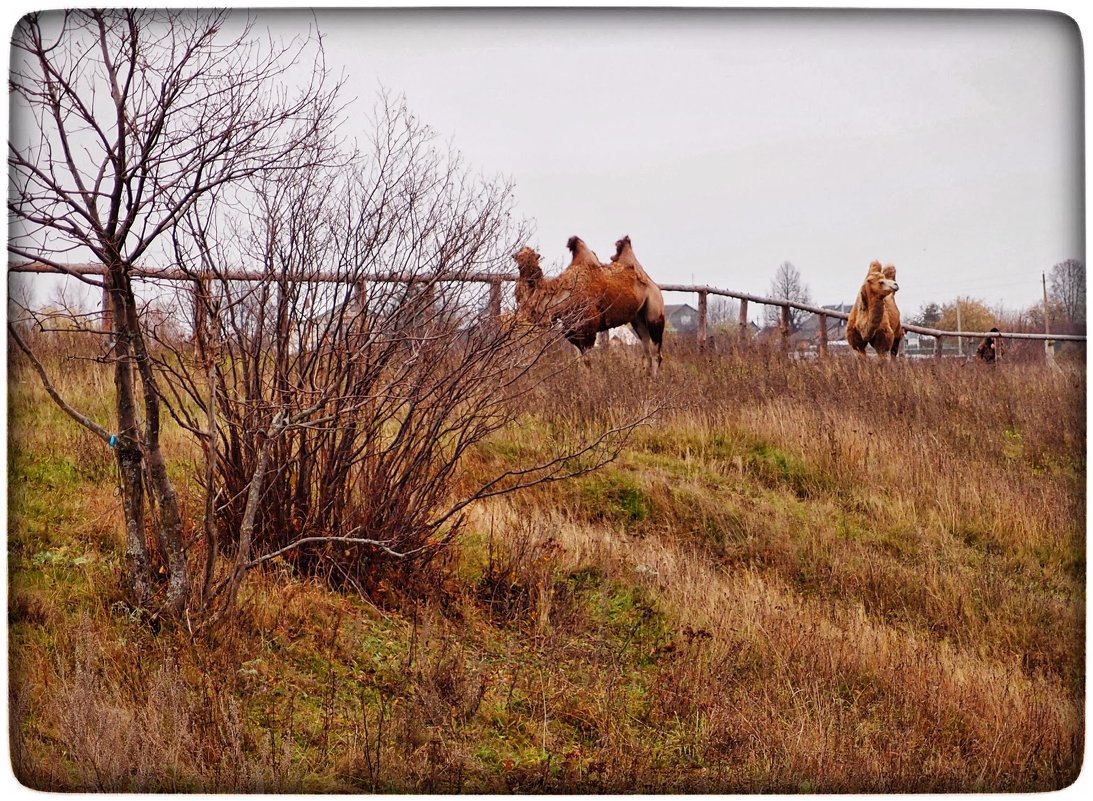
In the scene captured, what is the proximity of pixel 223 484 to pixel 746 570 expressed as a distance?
2.82m

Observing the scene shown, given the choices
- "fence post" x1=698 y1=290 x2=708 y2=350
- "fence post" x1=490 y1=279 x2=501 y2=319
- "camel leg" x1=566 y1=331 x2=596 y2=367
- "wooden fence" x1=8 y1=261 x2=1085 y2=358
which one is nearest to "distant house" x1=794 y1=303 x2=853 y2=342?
"wooden fence" x1=8 y1=261 x2=1085 y2=358

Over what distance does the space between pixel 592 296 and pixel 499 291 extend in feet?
2.74

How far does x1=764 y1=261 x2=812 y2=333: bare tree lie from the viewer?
6.39m

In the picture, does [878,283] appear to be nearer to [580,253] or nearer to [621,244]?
[621,244]

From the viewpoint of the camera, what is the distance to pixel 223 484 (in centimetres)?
492

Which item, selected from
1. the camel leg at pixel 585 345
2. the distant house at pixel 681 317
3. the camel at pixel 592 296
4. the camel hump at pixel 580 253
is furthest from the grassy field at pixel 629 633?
the camel hump at pixel 580 253

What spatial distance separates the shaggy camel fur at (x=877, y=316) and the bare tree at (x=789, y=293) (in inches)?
12.9

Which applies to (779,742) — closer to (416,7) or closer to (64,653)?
(64,653)

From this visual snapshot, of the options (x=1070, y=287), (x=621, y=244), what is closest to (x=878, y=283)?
(x=1070, y=287)

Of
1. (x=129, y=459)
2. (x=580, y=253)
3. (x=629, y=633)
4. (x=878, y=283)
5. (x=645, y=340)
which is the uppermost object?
(x=580, y=253)

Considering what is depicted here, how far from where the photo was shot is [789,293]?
7.08m

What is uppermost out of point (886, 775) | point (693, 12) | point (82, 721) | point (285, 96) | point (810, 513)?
point (693, 12)

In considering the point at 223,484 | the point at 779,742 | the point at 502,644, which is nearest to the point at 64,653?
the point at 223,484

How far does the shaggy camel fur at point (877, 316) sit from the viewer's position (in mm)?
6058
